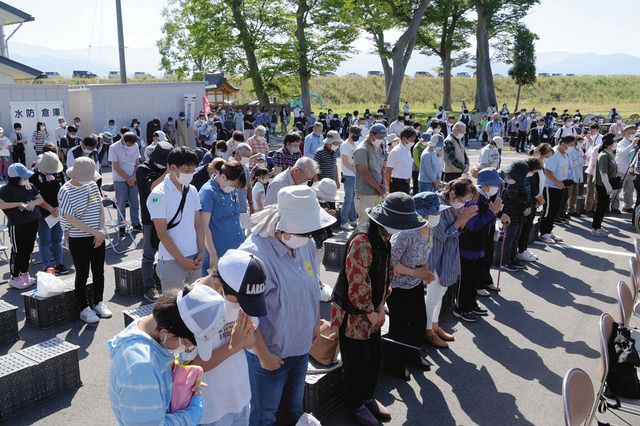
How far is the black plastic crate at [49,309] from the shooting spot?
5.96m

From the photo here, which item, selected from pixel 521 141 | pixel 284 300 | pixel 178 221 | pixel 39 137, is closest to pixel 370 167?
pixel 178 221

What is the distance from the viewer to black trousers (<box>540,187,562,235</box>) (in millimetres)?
9575

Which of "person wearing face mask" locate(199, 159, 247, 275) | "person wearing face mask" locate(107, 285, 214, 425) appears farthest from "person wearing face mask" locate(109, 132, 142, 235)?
"person wearing face mask" locate(107, 285, 214, 425)

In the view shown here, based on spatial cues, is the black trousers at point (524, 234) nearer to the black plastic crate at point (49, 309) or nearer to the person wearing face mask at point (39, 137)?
the black plastic crate at point (49, 309)

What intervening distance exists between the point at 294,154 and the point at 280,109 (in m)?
25.2

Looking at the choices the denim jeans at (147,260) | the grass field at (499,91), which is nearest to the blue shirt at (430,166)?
the denim jeans at (147,260)

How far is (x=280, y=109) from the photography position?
33.0 meters

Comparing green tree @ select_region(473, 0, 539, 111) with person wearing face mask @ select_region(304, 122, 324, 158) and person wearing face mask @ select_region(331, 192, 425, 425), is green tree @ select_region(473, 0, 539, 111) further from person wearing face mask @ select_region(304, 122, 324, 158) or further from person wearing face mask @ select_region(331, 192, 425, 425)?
person wearing face mask @ select_region(331, 192, 425, 425)

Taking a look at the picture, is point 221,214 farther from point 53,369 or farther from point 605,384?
point 605,384

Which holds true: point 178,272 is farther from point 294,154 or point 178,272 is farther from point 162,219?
point 294,154

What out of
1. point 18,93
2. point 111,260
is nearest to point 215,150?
point 111,260

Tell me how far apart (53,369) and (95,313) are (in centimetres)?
161

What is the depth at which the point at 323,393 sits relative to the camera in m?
4.30

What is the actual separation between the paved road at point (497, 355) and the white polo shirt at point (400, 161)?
2.72 m
